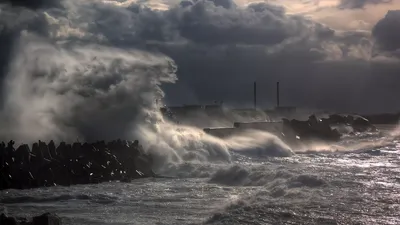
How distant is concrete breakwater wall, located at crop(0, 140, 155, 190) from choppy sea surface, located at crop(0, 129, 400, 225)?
3.29ft

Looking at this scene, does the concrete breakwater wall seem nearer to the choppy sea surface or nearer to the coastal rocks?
the choppy sea surface

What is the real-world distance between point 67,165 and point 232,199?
326 inches

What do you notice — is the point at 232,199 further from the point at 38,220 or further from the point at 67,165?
the point at 67,165

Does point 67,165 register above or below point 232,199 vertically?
above

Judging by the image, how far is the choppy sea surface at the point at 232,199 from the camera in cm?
1546

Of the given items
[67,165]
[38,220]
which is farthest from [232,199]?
[67,165]

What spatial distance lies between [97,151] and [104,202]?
783 cm

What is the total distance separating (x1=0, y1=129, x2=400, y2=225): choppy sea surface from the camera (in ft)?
50.7

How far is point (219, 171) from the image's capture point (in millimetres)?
25094

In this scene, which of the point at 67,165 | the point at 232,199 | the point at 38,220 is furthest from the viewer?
the point at 67,165

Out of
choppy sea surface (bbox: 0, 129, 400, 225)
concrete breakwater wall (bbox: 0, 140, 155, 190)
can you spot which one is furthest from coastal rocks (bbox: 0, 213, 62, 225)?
concrete breakwater wall (bbox: 0, 140, 155, 190)

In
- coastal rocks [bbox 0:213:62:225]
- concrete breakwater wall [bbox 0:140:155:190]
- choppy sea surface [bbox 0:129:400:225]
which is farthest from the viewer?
concrete breakwater wall [bbox 0:140:155:190]

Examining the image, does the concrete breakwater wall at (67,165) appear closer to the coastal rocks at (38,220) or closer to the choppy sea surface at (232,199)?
the choppy sea surface at (232,199)

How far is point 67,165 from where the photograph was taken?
24422mm
